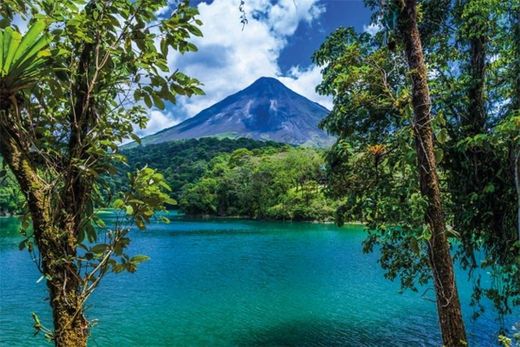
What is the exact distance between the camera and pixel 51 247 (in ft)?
5.07

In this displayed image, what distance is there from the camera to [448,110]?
263 inches

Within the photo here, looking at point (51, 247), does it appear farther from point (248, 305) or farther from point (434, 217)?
point (248, 305)

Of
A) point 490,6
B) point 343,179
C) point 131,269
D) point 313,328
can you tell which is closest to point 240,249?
point 313,328

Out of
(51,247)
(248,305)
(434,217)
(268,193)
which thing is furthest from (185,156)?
(51,247)

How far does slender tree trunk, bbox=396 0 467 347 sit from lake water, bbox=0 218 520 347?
2.86 meters

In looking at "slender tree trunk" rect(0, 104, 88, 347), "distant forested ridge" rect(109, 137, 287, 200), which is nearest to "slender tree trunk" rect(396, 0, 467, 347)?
"slender tree trunk" rect(0, 104, 88, 347)

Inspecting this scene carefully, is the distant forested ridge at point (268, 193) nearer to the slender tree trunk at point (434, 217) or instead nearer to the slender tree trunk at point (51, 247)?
the slender tree trunk at point (434, 217)

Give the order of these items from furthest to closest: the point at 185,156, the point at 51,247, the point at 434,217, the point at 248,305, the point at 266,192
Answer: the point at 185,156 < the point at 266,192 < the point at 248,305 < the point at 434,217 < the point at 51,247

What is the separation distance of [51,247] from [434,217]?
276 centimetres

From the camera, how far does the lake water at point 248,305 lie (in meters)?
11.7

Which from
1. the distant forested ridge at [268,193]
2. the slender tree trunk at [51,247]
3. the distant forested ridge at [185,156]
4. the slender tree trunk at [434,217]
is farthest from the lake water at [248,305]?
the distant forested ridge at [185,156]

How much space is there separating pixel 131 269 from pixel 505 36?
634cm

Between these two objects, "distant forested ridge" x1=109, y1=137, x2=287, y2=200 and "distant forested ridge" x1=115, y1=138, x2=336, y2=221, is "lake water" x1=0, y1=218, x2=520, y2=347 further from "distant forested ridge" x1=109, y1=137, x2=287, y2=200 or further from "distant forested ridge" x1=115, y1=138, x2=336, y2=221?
"distant forested ridge" x1=109, y1=137, x2=287, y2=200

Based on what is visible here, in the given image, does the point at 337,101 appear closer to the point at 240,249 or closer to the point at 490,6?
the point at 490,6
